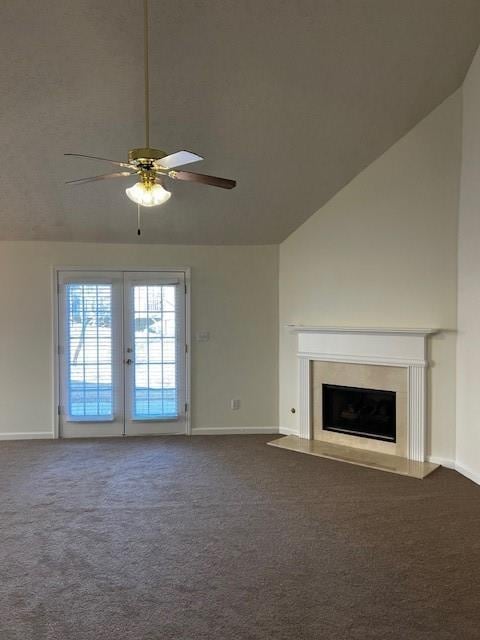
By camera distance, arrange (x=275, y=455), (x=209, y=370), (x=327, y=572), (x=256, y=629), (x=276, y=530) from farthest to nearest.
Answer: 1. (x=209, y=370)
2. (x=275, y=455)
3. (x=276, y=530)
4. (x=327, y=572)
5. (x=256, y=629)

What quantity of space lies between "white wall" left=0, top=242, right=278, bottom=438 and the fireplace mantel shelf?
46 cm

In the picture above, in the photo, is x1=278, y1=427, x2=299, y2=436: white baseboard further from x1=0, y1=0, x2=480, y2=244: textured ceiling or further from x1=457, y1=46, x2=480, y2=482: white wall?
x1=0, y1=0, x2=480, y2=244: textured ceiling

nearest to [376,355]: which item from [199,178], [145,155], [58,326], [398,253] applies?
[398,253]

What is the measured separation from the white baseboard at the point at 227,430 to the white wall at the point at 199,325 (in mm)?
44

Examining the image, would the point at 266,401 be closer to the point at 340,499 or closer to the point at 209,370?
the point at 209,370

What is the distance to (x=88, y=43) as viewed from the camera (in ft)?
11.3

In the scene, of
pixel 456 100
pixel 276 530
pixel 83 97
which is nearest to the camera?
pixel 276 530

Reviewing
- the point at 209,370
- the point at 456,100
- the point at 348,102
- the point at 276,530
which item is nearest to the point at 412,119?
the point at 456,100

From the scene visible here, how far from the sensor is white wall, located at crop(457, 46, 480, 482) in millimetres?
4148

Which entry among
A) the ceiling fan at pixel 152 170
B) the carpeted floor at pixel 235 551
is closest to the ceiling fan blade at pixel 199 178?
the ceiling fan at pixel 152 170

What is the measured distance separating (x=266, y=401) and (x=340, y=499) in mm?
2153

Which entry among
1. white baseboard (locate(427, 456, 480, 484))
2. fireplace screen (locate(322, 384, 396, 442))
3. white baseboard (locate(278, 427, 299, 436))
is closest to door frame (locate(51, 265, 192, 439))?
white baseboard (locate(278, 427, 299, 436))

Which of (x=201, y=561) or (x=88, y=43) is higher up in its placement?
(x=88, y=43)

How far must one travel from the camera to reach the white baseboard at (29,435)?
5.57 m
